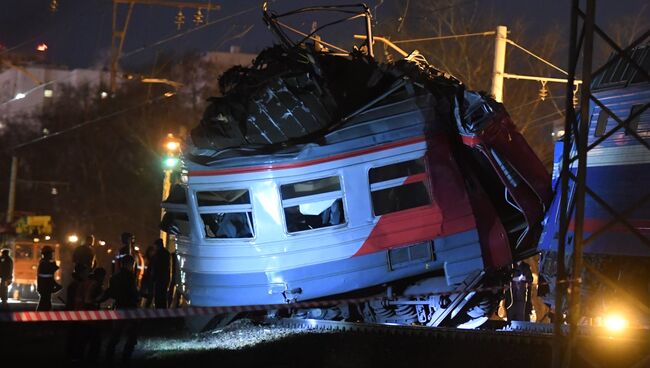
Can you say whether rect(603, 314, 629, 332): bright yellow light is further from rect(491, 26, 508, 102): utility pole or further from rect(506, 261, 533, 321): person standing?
rect(491, 26, 508, 102): utility pole

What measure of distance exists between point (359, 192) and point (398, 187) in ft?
1.86

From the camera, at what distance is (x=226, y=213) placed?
12.4 metres

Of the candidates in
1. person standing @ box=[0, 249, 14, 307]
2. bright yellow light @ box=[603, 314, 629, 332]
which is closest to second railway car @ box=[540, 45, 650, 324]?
bright yellow light @ box=[603, 314, 629, 332]

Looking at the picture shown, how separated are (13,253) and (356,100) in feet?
75.6

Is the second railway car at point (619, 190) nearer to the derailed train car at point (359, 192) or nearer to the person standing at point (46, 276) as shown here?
the derailed train car at point (359, 192)

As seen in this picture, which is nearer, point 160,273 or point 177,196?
point 177,196

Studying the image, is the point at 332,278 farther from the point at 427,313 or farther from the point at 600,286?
the point at 600,286

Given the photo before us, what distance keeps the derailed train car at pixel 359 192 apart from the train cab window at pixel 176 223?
0.49m

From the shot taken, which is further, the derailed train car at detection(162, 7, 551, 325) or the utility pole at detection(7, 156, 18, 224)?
the utility pole at detection(7, 156, 18, 224)

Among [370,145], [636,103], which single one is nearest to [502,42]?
[636,103]

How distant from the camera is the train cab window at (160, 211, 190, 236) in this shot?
13094mm

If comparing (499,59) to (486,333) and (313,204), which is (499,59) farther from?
(486,333)

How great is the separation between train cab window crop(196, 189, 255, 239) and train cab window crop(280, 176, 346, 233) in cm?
59

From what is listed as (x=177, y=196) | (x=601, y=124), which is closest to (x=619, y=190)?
(x=601, y=124)
